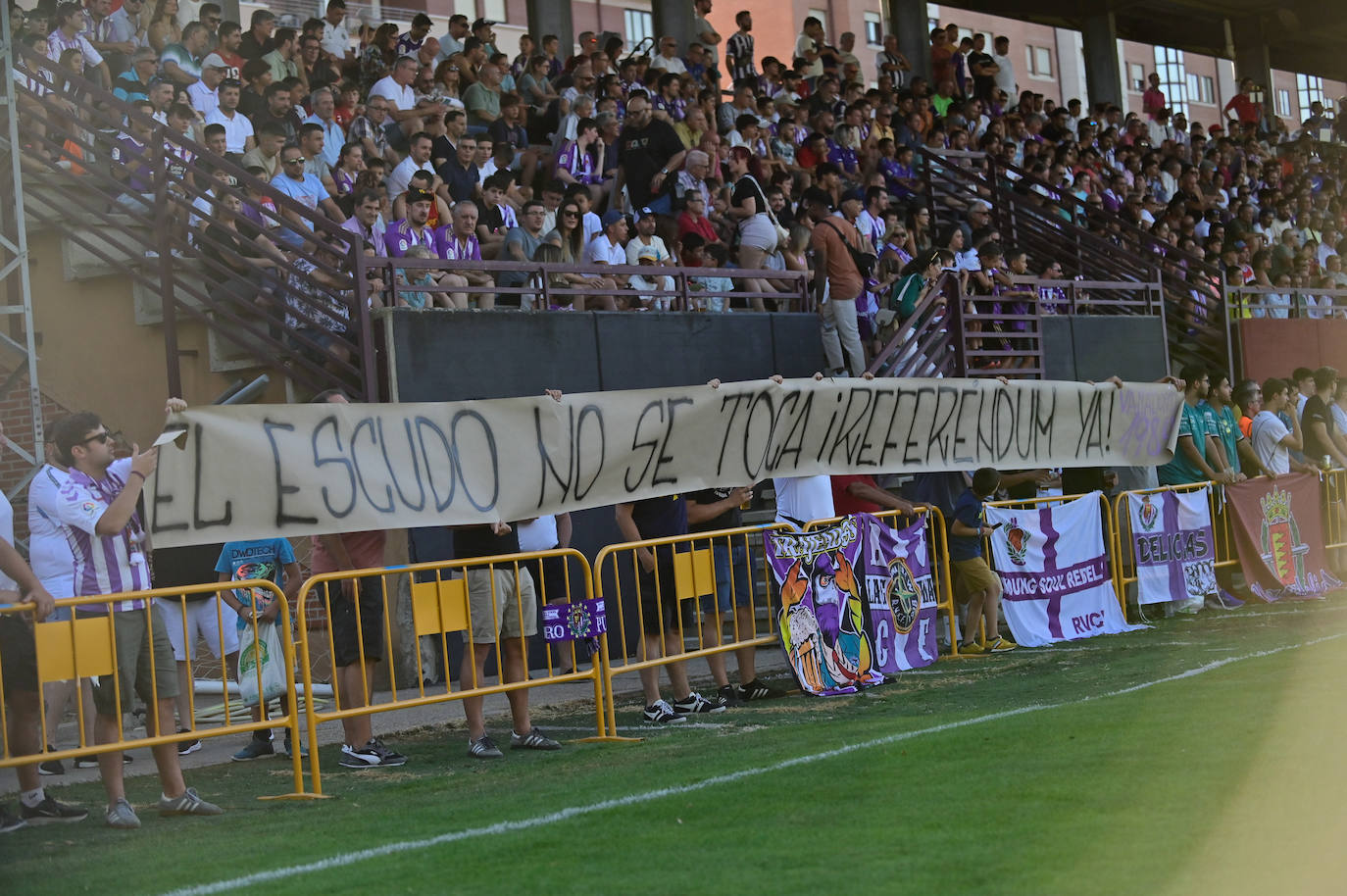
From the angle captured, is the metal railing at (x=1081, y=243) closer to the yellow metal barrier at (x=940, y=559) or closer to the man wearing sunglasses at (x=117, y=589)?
the yellow metal barrier at (x=940, y=559)

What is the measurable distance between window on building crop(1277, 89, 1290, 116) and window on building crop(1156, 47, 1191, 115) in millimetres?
6057

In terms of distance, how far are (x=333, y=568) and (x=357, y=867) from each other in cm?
399

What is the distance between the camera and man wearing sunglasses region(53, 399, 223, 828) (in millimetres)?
8297

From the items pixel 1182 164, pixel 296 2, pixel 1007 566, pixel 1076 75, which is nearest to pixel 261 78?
pixel 1007 566

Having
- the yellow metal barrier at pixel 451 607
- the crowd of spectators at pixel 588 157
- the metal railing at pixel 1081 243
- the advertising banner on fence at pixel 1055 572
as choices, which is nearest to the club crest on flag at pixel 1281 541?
the advertising banner on fence at pixel 1055 572

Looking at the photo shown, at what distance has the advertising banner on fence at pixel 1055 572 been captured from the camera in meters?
14.1

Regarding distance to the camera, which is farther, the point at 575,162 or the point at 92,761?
the point at 575,162

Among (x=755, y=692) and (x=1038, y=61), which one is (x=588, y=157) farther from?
(x=1038, y=61)

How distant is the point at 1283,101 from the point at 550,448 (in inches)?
3139

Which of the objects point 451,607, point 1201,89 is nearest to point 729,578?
point 451,607

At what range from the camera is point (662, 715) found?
1092cm

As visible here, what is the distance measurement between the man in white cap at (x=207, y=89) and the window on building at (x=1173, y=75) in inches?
2456

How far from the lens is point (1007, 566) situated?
46.5 feet

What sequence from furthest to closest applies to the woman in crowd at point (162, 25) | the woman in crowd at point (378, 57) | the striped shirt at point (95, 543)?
the woman in crowd at point (378, 57), the woman in crowd at point (162, 25), the striped shirt at point (95, 543)
